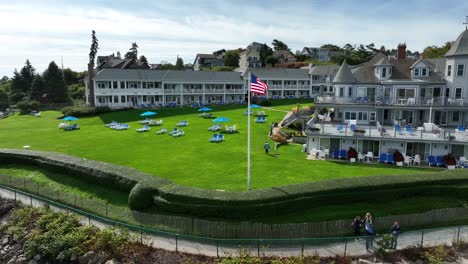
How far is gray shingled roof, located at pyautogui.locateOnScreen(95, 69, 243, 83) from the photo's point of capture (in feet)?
224

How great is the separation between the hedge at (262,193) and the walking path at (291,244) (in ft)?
6.99

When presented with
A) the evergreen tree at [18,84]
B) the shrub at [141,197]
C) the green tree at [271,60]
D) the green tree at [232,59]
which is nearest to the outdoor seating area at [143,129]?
the shrub at [141,197]

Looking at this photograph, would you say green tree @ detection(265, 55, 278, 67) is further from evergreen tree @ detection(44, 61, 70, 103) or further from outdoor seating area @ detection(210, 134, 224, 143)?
outdoor seating area @ detection(210, 134, 224, 143)

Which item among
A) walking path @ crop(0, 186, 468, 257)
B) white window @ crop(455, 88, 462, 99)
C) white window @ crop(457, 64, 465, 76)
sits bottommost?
walking path @ crop(0, 186, 468, 257)

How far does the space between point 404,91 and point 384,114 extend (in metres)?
3.42

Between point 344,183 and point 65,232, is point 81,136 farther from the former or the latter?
→ point 344,183

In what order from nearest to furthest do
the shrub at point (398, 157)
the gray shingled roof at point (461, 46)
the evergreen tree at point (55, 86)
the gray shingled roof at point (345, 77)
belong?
1. the shrub at point (398, 157)
2. the gray shingled roof at point (461, 46)
3. the gray shingled roof at point (345, 77)
4. the evergreen tree at point (55, 86)

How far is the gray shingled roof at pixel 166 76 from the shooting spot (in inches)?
2686

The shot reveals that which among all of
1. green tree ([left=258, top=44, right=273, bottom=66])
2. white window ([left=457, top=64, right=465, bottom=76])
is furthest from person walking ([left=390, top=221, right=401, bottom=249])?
green tree ([left=258, top=44, right=273, bottom=66])

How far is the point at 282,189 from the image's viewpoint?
70.1 ft

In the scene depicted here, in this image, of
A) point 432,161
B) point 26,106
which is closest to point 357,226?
point 432,161

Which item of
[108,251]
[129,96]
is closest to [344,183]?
[108,251]

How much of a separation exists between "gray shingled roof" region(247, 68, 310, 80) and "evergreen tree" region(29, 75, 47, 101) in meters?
50.1

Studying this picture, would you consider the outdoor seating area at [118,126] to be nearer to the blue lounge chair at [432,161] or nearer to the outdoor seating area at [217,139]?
the outdoor seating area at [217,139]
